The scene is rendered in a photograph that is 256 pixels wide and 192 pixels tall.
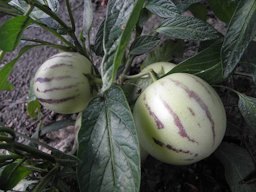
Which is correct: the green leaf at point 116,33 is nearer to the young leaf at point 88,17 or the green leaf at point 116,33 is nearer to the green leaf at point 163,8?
the green leaf at point 163,8

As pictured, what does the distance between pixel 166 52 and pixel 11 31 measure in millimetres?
378

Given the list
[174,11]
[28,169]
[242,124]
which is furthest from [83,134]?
[242,124]

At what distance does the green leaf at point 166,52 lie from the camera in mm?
897

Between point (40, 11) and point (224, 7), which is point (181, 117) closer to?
point (224, 7)

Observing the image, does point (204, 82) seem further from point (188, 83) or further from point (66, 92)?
point (66, 92)

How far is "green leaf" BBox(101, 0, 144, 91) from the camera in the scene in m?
0.47

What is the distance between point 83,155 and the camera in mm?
604

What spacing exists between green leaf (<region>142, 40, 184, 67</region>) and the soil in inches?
4.5

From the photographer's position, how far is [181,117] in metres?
0.60

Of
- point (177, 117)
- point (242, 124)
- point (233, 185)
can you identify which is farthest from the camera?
point (242, 124)

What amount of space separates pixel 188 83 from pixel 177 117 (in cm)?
6

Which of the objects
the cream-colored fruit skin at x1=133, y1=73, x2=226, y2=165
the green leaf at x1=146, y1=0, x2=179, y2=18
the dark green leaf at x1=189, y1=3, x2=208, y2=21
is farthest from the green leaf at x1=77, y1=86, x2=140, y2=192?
the dark green leaf at x1=189, y1=3, x2=208, y2=21

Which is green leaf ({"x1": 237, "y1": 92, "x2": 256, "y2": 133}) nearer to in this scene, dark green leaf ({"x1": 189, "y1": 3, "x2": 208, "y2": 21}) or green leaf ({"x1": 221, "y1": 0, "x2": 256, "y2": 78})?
green leaf ({"x1": 221, "y1": 0, "x2": 256, "y2": 78})

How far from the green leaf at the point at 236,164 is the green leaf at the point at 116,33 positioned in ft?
1.20
